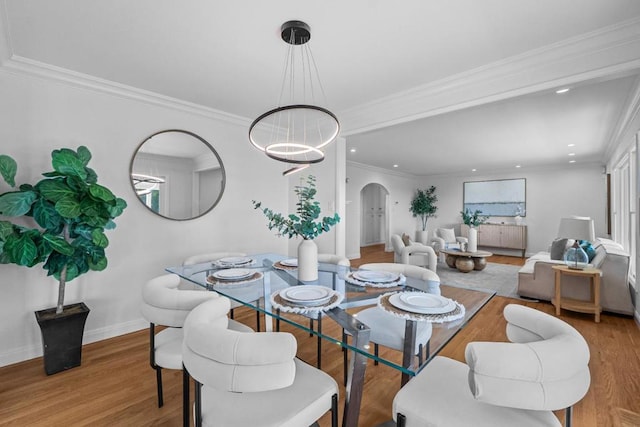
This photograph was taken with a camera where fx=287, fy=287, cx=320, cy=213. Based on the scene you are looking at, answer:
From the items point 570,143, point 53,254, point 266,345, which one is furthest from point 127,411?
point 570,143

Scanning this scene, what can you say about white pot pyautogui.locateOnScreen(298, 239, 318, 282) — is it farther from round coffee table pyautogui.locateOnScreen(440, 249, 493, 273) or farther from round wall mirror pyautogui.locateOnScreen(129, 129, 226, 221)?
round coffee table pyautogui.locateOnScreen(440, 249, 493, 273)

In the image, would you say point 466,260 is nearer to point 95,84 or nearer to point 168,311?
point 168,311

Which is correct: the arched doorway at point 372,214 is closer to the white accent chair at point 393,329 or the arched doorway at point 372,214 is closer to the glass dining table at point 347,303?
the glass dining table at point 347,303

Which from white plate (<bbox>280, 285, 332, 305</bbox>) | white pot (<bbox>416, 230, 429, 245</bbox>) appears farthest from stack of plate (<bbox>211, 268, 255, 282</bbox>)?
white pot (<bbox>416, 230, 429, 245</bbox>)

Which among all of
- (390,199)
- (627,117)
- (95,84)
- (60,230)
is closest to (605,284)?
(627,117)

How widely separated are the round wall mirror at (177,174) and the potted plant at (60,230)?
0.61m

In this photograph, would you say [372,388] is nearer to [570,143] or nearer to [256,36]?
[256,36]

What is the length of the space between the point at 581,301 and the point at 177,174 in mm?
4984

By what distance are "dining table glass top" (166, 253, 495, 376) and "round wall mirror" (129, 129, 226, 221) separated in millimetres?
1118

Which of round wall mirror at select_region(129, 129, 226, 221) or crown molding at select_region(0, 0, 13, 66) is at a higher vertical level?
crown molding at select_region(0, 0, 13, 66)

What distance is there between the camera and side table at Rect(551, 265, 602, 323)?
3205 mm

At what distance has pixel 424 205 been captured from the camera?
30.8 feet

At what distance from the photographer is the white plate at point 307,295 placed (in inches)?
55.7

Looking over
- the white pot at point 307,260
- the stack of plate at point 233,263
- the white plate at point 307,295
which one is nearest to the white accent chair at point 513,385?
the white plate at point 307,295
